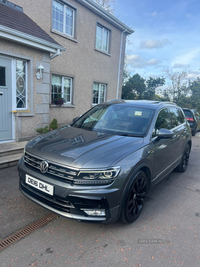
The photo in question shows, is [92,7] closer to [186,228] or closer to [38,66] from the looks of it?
[38,66]

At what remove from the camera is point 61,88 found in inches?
353

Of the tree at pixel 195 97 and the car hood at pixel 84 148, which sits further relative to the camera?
the tree at pixel 195 97

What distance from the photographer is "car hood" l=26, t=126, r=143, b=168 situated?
2.33 m

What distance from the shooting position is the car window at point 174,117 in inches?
165

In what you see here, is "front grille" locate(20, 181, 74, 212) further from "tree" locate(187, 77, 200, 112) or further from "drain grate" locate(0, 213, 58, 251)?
"tree" locate(187, 77, 200, 112)

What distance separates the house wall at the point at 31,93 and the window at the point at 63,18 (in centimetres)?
290

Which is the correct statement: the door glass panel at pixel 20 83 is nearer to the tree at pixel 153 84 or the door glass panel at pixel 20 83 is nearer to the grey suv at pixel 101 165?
the grey suv at pixel 101 165

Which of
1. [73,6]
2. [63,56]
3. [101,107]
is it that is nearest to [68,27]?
[73,6]

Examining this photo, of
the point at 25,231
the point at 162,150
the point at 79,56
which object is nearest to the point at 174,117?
the point at 162,150

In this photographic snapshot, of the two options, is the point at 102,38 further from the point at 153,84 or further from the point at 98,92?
the point at 153,84

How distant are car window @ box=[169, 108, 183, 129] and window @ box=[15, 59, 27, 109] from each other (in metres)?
4.40

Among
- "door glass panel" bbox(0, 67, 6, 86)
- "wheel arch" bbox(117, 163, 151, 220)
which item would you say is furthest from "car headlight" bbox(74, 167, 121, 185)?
"door glass panel" bbox(0, 67, 6, 86)

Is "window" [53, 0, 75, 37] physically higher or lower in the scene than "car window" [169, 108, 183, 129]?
higher

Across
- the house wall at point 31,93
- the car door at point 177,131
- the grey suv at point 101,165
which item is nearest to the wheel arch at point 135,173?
the grey suv at point 101,165
